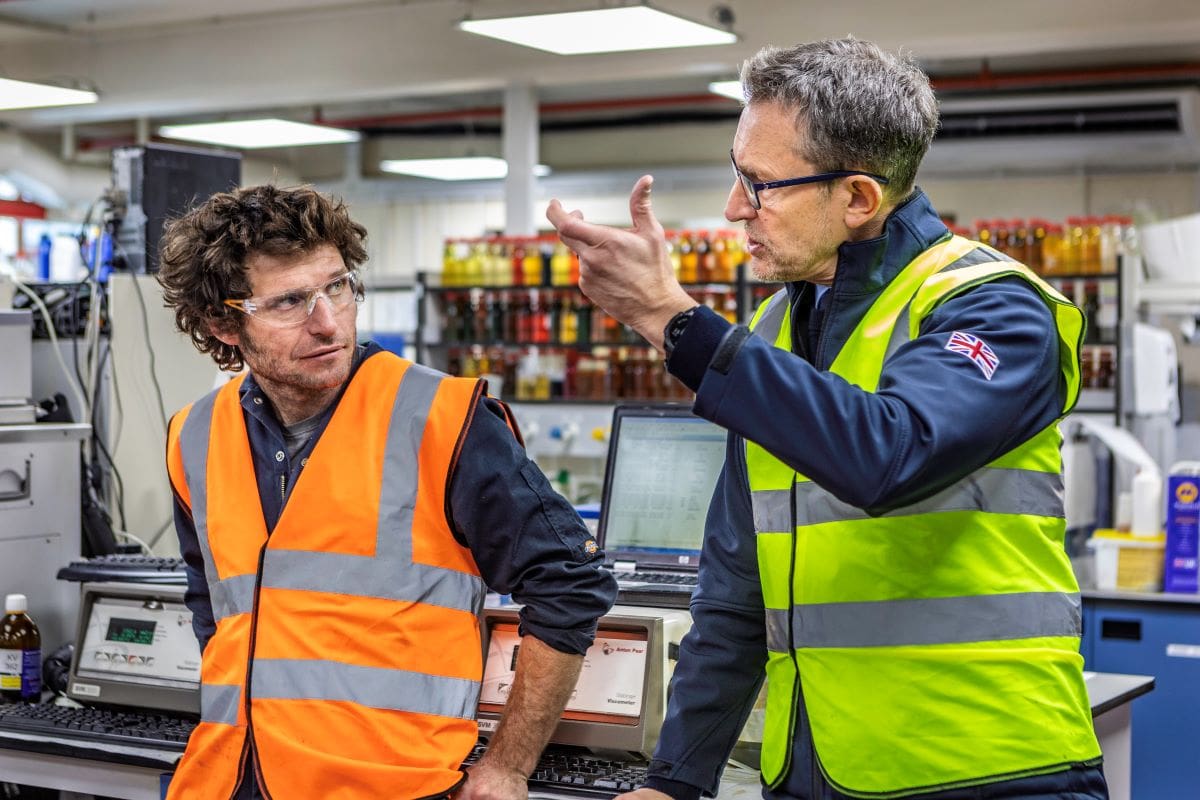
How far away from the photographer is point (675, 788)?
1803 mm

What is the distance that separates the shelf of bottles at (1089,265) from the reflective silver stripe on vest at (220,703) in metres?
6.01

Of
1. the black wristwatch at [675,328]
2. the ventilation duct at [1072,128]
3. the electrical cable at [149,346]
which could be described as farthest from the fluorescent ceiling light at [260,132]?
the black wristwatch at [675,328]

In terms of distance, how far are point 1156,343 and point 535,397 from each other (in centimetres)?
423

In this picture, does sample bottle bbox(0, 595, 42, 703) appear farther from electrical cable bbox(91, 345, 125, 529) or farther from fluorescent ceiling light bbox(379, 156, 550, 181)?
fluorescent ceiling light bbox(379, 156, 550, 181)

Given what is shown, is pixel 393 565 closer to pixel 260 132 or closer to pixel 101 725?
pixel 101 725

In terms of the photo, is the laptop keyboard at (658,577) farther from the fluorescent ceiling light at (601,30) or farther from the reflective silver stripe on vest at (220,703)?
the fluorescent ceiling light at (601,30)

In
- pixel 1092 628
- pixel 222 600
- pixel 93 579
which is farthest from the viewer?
pixel 1092 628

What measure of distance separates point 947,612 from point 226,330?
49.6 inches

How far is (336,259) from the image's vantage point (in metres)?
2.16

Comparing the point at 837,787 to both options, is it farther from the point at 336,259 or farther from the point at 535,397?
the point at 535,397

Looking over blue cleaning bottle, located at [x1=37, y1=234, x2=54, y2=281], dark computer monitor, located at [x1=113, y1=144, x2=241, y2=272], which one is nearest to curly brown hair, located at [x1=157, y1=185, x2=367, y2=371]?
dark computer monitor, located at [x1=113, y1=144, x2=241, y2=272]

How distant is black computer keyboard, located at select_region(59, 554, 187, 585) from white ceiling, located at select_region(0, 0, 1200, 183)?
19.7 ft

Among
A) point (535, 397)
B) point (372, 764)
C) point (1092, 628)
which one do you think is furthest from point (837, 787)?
point (535, 397)

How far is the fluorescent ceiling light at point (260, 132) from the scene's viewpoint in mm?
9898
